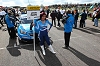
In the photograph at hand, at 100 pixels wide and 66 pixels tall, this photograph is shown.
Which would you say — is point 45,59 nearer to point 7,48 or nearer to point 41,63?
point 41,63

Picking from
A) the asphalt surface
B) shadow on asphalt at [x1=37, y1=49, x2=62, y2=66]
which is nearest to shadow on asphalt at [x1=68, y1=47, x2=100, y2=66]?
the asphalt surface

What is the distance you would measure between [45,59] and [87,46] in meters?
2.82

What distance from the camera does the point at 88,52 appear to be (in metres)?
6.91

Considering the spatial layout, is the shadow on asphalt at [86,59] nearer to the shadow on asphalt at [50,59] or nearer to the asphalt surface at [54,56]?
the asphalt surface at [54,56]

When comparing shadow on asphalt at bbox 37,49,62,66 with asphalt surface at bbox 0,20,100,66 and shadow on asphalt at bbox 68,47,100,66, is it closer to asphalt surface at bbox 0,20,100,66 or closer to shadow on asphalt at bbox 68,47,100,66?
asphalt surface at bbox 0,20,100,66

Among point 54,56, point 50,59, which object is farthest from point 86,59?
point 50,59

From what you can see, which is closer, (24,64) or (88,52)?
(24,64)

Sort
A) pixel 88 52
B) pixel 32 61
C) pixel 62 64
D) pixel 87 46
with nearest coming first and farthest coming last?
1. pixel 62 64
2. pixel 32 61
3. pixel 88 52
4. pixel 87 46

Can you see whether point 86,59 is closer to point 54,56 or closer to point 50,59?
point 54,56

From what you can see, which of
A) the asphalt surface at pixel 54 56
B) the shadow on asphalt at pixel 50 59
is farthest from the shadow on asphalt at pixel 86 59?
the shadow on asphalt at pixel 50 59

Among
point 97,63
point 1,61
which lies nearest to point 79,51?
point 97,63

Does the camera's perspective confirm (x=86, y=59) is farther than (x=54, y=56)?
No

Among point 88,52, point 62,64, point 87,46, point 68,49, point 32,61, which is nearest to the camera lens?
point 62,64

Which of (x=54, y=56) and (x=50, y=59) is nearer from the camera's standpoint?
(x=50, y=59)
